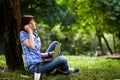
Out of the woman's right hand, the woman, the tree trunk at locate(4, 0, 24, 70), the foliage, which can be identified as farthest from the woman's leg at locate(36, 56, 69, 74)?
the foliage

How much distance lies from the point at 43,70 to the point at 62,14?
1036 cm

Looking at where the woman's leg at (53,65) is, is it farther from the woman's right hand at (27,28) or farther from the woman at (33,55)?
the woman's right hand at (27,28)

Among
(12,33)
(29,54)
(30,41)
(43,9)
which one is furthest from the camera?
(43,9)

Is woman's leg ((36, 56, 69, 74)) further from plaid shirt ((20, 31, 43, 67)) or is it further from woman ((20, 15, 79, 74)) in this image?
plaid shirt ((20, 31, 43, 67))

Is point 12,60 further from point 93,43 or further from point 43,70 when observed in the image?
point 93,43

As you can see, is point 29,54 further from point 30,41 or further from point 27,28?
point 27,28

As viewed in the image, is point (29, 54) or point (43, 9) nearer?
point (29, 54)

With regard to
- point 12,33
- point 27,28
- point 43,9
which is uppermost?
point 27,28

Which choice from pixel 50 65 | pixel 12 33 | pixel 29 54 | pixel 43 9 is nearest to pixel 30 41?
pixel 29 54

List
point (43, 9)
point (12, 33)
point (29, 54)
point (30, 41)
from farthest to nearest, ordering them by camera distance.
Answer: point (43, 9) < point (12, 33) < point (29, 54) < point (30, 41)

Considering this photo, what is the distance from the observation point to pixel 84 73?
25.3 feet

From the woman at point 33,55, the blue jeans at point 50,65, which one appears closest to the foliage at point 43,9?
the woman at point 33,55

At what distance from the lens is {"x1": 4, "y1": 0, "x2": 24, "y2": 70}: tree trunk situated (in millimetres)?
7742

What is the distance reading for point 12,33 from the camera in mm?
7793
